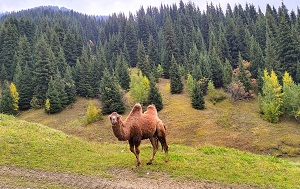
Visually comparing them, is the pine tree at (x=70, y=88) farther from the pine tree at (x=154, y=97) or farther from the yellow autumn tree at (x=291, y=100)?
the yellow autumn tree at (x=291, y=100)

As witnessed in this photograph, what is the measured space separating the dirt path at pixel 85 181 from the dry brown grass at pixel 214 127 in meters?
34.9

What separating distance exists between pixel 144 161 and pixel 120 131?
3727 millimetres

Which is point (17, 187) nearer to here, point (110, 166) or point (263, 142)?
point (110, 166)

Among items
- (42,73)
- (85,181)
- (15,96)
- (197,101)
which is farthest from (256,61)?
(85,181)

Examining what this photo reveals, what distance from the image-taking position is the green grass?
51.9ft

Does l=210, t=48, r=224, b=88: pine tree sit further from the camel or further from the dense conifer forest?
the camel

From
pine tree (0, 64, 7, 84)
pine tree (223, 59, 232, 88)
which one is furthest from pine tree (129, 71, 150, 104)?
pine tree (0, 64, 7, 84)

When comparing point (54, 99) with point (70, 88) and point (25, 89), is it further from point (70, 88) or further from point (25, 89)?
point (25, 89)

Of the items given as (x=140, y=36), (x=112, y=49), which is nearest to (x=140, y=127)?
(x=112, y=49)

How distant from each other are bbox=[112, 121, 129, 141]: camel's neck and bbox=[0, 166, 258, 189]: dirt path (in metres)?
2.14

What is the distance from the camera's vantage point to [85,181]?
14664 millimetres

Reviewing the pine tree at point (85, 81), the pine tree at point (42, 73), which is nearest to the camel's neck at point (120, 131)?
the pine tree at point (42, 73)

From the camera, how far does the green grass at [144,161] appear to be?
15828mm

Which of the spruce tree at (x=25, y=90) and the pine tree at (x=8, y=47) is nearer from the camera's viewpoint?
the spruce tree at (x=25, y=90)
